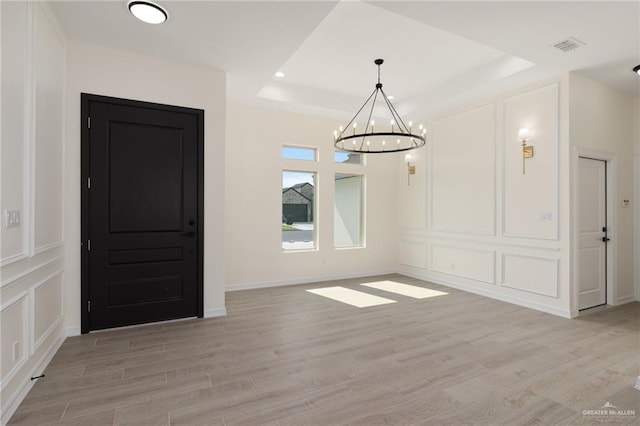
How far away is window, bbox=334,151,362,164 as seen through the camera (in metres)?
6.61

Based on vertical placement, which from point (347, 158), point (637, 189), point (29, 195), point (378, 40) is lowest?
point (29, 195)

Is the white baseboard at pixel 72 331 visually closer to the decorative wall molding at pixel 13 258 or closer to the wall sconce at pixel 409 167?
the decorative wall molding at pixel 13 258

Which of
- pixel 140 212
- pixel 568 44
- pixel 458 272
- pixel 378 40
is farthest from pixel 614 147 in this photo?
pixel 140 212

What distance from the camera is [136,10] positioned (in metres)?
2.89

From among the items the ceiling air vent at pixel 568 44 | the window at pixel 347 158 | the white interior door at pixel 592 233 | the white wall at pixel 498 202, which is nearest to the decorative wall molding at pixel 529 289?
the white wall at pixel 498 202

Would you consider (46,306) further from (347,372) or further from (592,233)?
(592,233)

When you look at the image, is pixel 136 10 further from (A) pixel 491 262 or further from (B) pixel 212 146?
(A) pixel 491 262

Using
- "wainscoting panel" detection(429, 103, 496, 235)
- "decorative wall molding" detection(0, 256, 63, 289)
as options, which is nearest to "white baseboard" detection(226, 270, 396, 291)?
"wainscoting panel" detection(429, 103, 496, 235)

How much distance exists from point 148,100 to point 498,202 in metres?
5.06

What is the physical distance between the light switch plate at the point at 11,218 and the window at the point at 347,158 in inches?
197

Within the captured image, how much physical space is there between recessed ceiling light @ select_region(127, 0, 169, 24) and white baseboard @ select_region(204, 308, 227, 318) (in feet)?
10.4

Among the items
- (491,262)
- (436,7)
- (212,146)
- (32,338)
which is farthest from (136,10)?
(491,262)

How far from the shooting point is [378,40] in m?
4.05

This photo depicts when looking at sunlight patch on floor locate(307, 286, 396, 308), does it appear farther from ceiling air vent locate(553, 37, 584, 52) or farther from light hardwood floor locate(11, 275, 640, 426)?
ceiling air vent locate(553, 37, 584, 52)
